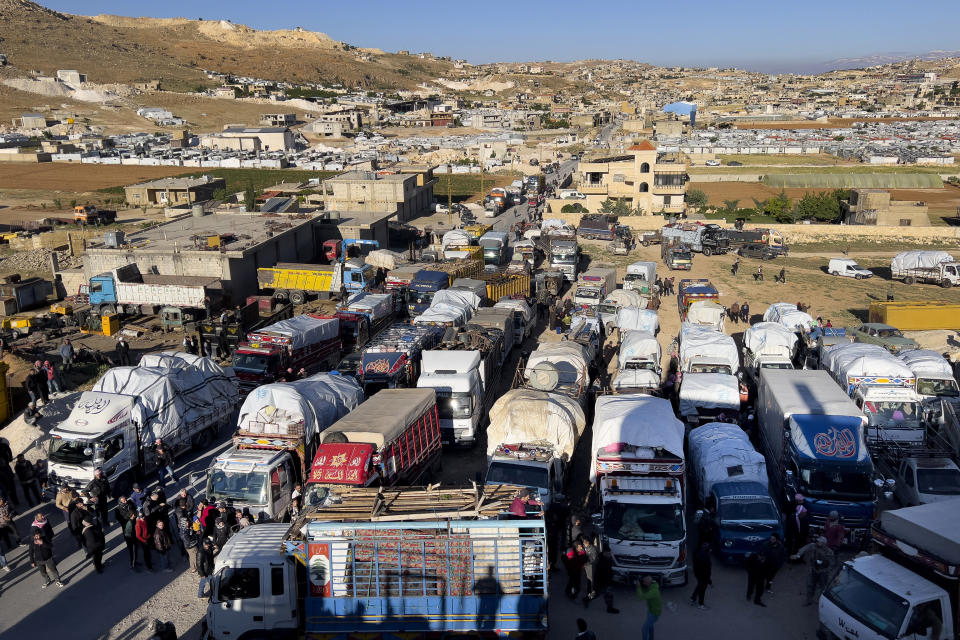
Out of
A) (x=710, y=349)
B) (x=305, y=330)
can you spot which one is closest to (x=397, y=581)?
(x=710, y=349)

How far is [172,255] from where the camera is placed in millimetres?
32562

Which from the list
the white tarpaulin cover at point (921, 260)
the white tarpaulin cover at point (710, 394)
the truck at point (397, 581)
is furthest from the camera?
the white tarpaulin cover at point (921, 260)

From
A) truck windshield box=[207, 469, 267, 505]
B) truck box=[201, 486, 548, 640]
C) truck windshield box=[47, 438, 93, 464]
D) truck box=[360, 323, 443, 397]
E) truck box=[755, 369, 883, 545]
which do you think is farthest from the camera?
truck box=[360, 323, 443, 397]

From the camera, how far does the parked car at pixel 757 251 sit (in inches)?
1729

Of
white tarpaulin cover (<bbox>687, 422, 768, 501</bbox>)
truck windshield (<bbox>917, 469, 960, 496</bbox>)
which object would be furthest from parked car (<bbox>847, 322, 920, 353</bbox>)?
white tarpaulin cover (<bbox>687, 422, 768, 501</bbox>)

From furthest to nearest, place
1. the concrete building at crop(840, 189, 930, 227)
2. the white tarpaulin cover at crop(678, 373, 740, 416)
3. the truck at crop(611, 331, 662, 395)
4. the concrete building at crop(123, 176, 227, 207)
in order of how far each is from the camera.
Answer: the concrete building at crop(123, 176, 227, 207) → the concrete building at crop(840, 189, 930, 227) → the truck at crop(611, 331, 662, 395) → the white tarpaulin cover at crop(678, 373, 740, 416)

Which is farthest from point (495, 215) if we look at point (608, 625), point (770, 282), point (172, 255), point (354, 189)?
point (608, 625)

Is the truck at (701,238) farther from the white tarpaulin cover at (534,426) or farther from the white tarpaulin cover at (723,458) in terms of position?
the white tarpaulin cover at (534,426)

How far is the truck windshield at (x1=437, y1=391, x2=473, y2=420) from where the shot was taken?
17.9 meters

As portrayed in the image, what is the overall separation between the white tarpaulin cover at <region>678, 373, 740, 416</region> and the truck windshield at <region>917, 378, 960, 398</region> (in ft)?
14.5

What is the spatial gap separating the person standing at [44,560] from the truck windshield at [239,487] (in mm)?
2713

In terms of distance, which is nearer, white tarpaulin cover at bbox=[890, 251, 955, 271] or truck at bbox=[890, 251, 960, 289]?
truck at bbox=[890, 251, 960, 289]

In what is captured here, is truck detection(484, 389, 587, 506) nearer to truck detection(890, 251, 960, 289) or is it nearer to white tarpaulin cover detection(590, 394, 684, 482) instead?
white tarpaulin cover detection(590, 394, 684, 482)

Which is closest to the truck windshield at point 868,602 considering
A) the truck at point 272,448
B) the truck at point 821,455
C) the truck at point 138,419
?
the truck at point 821,455
